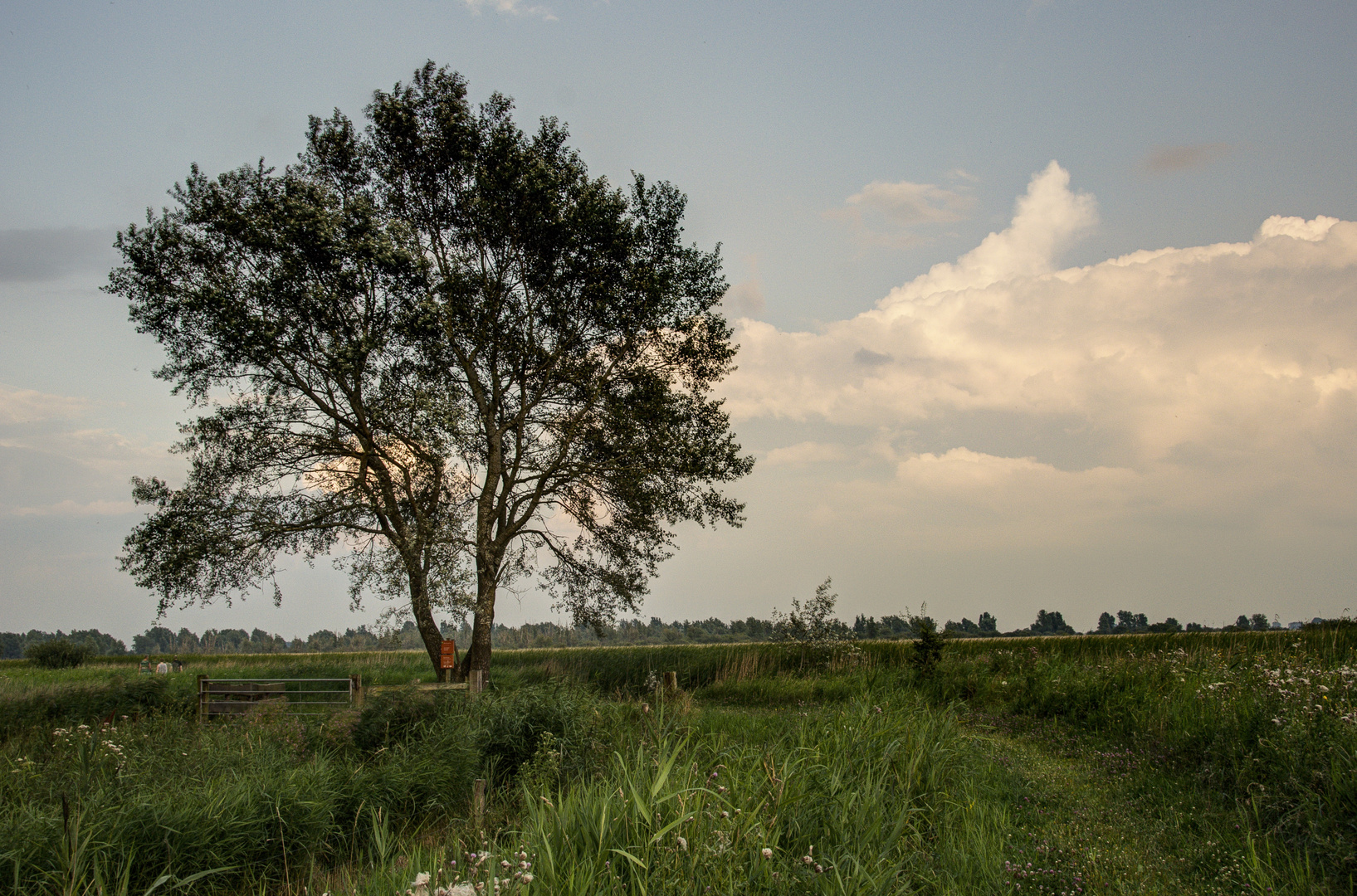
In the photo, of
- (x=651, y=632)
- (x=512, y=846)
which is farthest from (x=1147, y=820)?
(x=651, y=632)

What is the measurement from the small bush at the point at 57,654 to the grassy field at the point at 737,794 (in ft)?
76.3

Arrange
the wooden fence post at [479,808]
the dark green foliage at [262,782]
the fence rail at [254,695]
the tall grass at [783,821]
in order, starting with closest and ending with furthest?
the tall grass at [783,821] < the wooden fence post at [479,808] < the dark green foliage at [262,782] < the fence rail at [254,695]

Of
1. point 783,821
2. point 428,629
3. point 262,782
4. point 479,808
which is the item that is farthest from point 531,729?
point 428,629

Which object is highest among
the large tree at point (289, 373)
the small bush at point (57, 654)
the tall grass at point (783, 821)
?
the large tree at point (289, 373)

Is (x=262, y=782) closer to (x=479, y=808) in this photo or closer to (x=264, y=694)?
(x=479, y=808)

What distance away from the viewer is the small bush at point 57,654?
3309 cm

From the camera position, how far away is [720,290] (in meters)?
21.6

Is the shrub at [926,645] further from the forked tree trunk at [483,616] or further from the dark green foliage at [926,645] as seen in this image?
the forked tree trunk at [483,616]

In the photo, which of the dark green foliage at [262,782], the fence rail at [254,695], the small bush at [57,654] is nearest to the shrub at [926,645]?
the dark green foliage at [262,782]

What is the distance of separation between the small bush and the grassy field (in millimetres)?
23250

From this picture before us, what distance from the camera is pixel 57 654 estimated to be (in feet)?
109

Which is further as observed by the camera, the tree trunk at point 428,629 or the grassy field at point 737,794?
the tree trunk at point 428,629

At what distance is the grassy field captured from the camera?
4.88m

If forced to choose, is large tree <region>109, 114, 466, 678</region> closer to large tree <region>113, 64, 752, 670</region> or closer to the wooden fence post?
large tree <region>113, 64, 752, 670</region>
